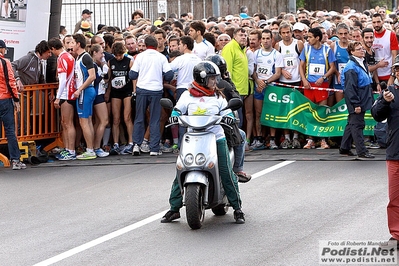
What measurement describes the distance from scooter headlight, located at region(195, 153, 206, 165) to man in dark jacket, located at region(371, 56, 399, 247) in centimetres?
198

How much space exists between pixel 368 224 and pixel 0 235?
4012 millimetres

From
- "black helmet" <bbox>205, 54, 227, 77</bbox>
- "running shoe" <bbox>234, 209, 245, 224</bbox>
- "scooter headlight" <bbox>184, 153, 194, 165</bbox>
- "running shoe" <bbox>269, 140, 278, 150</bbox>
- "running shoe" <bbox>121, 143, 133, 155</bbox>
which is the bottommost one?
"running shoe" <bbox>234, 209, 245, 224</bbox>

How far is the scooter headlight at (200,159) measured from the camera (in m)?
10.2

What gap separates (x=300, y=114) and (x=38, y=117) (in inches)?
184

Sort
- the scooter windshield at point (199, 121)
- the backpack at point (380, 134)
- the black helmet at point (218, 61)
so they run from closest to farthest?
the scooter windshield at point (199, 121) < the black helmet at point (218, 61) < the backpack at point (380, 134)

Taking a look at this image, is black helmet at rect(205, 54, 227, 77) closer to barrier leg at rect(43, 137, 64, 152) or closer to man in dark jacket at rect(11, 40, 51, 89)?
man in dark jacket at rect(11, 40, 51, 89)

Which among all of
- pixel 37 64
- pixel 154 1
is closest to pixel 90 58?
pixel 37 64

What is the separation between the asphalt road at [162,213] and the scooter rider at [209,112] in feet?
0.68

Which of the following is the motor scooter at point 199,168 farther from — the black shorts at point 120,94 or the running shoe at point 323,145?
the black shorts at point 120,94

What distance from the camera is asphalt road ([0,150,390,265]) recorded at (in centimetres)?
920

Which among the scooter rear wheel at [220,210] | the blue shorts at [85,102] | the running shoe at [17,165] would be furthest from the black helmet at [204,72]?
the blue shorts at [85,102]

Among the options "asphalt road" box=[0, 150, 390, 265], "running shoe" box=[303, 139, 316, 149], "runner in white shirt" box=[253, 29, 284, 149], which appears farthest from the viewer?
"runner in white shirt" box=[253, 29, 284, 149]

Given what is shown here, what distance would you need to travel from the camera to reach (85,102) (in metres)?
16.3

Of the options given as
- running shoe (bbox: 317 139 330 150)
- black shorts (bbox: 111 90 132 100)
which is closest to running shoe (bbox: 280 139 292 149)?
running shoe (bbox: 317 139 330 150)
